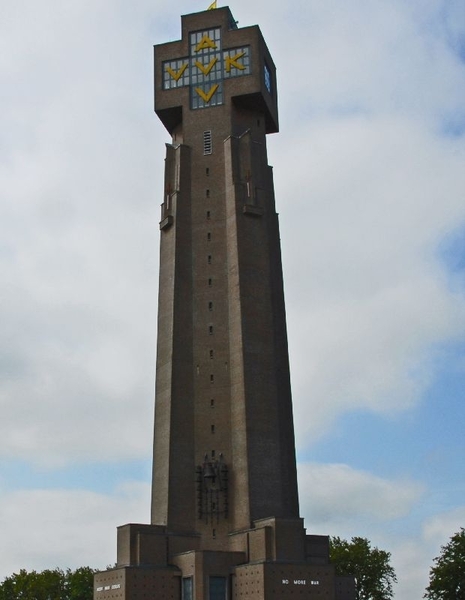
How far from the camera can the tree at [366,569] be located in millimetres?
A: 94000

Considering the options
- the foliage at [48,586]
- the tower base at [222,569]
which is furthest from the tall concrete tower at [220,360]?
the foliage at [48,586]

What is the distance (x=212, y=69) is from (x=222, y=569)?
41.7 m

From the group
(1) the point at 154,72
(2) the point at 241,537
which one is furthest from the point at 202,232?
(2) the point at 241,537

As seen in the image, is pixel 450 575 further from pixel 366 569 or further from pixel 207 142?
pixel 207 142

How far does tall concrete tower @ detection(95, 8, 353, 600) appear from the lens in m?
69.5

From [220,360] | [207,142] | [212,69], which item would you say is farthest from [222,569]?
[212,69]

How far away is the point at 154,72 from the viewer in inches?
3499

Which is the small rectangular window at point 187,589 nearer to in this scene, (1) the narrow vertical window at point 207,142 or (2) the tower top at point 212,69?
(1) the narrow vertical window at point 207,142

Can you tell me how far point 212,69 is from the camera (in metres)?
86.4

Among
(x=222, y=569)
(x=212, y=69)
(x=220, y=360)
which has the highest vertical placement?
(x=212, y=69)

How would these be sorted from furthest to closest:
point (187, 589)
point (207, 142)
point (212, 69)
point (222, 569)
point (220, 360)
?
1. point (212, 69)
2. point (207, 142)
3. point (220, 360)
4. point (187, 589)
5. point (222, 569)

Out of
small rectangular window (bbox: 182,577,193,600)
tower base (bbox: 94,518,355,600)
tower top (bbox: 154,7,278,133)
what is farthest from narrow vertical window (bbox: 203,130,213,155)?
small rectangular window (bbox: 182,577,193,600)

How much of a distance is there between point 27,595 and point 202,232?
44.0 m

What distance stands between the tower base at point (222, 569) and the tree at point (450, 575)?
12666 mm
